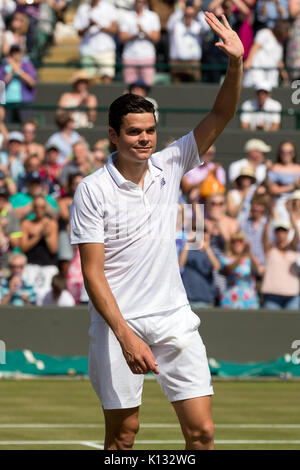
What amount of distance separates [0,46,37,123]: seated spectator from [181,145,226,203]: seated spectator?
395 centimetres

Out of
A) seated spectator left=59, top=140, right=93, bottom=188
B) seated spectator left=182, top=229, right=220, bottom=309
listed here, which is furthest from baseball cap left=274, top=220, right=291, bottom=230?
seated spectator left=59, top=140, right=93, bottom=188

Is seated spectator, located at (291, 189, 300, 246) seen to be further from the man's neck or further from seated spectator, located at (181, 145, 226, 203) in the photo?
the man's neck

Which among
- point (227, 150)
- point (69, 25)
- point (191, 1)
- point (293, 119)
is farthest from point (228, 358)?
point (69, 25)

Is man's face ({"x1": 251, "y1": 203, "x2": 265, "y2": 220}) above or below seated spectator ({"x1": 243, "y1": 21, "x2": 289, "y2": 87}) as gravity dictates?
below

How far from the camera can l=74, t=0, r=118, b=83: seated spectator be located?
65.0 ft

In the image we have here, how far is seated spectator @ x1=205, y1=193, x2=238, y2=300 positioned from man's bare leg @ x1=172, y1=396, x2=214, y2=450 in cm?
805

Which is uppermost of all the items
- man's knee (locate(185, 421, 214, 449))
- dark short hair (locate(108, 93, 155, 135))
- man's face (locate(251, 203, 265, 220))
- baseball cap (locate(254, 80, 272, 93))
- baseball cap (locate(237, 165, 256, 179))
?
dark short hair (locate(108, 93, 155, 135))

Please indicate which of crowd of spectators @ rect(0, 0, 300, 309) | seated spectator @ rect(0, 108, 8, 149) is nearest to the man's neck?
crowd of spectators @ rect(0, 0, 300, 309)

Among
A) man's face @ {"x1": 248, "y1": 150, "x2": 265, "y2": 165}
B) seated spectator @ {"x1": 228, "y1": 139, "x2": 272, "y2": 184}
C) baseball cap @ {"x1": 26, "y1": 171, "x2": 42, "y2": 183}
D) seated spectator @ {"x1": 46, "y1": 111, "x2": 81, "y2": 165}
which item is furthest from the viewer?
seated spectator @ {"x1": 46, "y1": 111, "x2": 81, "y2": 165}

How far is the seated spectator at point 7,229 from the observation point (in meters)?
14.7

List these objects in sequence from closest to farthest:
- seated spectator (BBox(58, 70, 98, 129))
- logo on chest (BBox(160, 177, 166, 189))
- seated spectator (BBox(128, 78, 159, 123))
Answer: logo on chest (BBox(160, 177, 166, 189)) → seated spectator (BBox(128, 78, 159, 123)) → seated spectator (BBox(58, 70, 98, 129))

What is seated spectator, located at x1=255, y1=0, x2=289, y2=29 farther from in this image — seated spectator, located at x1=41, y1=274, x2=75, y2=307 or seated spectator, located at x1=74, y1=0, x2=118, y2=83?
seated spectator, located at x1=41, y1=274, x2=75, y2=307

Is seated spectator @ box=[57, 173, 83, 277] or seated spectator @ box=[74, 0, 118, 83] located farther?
seated spectator @ box=[74, 0, 118, 83]

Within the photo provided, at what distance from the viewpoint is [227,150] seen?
1844 cm
